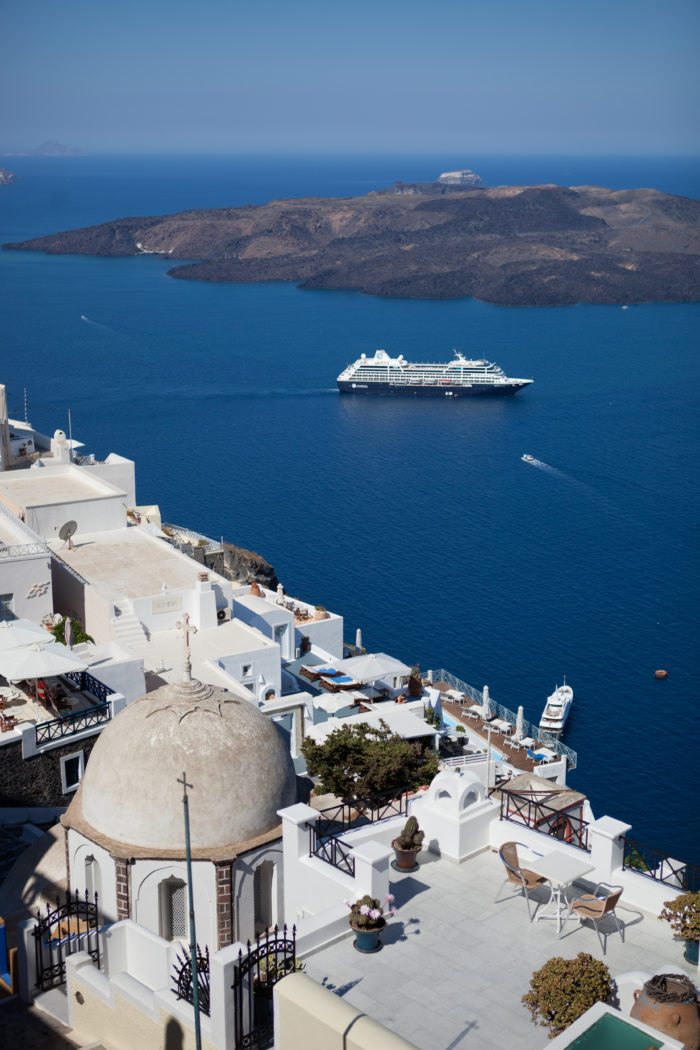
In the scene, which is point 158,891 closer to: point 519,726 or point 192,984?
point 192,984

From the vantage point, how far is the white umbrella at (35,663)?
19.7 m

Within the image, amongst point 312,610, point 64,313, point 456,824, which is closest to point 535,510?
point 312,610

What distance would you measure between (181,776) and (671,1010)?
5905mm

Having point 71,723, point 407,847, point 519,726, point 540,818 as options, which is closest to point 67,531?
point 71,723

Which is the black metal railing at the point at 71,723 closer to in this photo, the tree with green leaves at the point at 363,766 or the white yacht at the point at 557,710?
the tree with green leaves at the point at 363,766

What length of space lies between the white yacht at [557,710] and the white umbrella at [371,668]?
30.4 feet

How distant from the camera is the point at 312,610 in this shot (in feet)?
117

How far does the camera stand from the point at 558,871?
1238cm

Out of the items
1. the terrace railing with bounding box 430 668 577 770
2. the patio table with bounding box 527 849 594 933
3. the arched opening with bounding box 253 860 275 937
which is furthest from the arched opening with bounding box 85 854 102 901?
the terrace railing with bounding box 430 668 577 770

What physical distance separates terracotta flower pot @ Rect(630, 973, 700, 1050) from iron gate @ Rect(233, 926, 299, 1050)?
324 cm

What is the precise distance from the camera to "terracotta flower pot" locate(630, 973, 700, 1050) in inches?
390

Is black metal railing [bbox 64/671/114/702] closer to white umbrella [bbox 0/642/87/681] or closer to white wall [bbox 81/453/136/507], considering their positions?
white umbrella [bbox 0/642/87/681]

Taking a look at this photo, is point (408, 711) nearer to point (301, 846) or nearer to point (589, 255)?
point (301, 846)

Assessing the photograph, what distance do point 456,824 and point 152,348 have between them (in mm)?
105921
